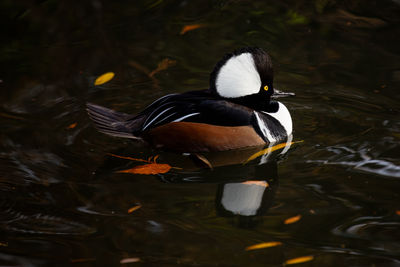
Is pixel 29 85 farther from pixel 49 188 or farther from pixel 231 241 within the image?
pixel 231 241

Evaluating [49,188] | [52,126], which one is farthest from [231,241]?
[52,126]

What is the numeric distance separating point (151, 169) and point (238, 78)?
121 cm

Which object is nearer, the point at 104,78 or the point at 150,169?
the point at 150,169

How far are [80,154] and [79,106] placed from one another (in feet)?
3.89

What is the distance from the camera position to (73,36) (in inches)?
349

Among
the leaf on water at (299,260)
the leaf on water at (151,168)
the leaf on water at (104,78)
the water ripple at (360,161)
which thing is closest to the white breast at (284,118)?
the water ripple at (360,161)

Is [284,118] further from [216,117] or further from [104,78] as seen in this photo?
[104,78]

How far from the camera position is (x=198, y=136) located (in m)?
5.77

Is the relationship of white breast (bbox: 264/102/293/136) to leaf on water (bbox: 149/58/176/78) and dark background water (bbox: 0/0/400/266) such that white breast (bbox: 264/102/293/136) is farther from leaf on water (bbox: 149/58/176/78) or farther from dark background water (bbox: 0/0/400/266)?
leaf on water (bbox: 149/58/176/78)

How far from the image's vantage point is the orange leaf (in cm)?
552

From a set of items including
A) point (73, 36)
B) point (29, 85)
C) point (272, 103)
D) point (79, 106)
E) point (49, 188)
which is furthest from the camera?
point (73, 36)

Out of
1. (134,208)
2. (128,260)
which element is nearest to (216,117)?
(134,208)

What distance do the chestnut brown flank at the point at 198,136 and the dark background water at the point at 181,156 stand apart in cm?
16

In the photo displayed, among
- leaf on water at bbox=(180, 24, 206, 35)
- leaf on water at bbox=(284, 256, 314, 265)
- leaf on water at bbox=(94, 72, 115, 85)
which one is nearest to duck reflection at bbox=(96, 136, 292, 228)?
leaf on water at bbox=(284, 256, 314, 265)
